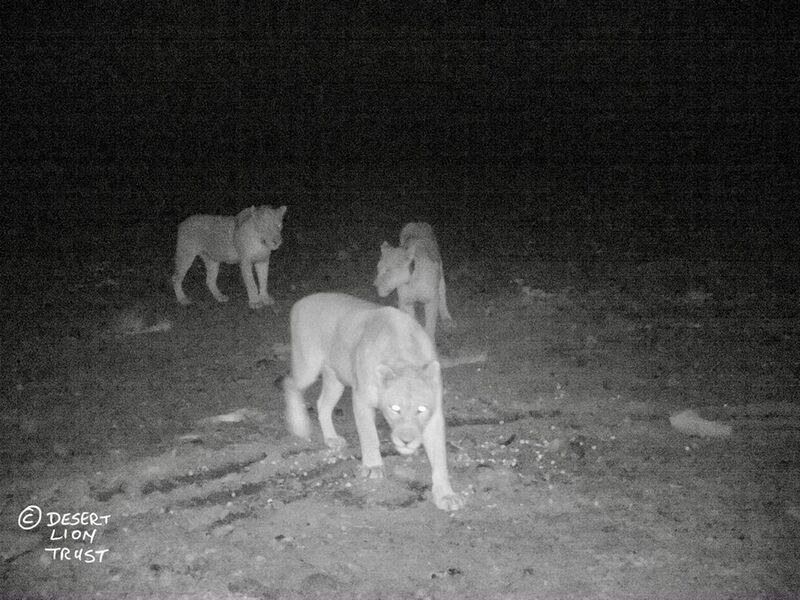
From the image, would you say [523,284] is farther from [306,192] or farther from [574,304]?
[306,192]

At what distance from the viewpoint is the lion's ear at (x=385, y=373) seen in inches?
206

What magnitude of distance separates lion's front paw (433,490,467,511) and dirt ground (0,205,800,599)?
0.06 metres

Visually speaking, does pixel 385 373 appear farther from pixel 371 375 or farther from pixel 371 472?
pixel 371 472

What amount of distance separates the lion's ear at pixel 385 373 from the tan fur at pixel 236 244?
19.0ft

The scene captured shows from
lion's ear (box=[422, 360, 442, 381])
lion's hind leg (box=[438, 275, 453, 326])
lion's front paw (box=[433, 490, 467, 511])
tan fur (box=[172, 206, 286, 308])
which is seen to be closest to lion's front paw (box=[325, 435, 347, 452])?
lion's front paw (box=[433, 490, 467, 511])

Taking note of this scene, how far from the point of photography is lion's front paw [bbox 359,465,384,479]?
5738mm

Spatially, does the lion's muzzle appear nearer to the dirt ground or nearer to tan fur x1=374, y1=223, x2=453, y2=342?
the dirt ground

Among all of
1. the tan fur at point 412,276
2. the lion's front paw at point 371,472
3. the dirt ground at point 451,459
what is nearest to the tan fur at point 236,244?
the dirt ground at point 451,459

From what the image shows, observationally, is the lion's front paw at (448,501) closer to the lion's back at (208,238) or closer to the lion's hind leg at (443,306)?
the lion's hind leg at (443,306)

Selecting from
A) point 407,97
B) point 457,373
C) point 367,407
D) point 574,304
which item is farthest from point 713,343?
point 407,97

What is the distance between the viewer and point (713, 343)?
8766mm

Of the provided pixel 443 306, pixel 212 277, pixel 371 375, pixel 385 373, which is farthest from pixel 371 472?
pixel 212 277

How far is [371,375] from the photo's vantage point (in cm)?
551

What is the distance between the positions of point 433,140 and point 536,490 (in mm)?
32540
